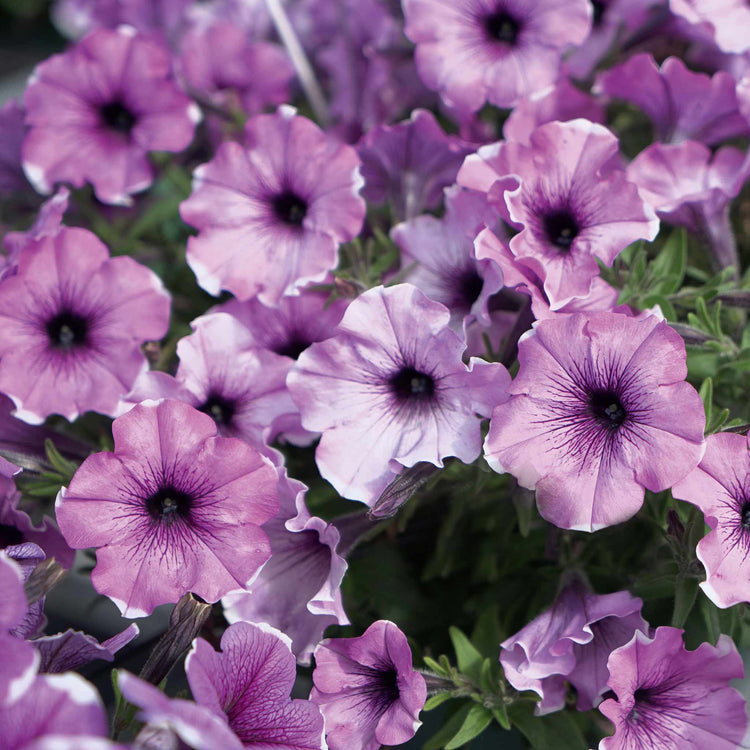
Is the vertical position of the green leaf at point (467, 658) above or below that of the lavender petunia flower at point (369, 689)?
below

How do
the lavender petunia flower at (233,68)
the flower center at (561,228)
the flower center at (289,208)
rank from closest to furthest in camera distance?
the flower center at (561,228), the flower center at (289,208), the lavender petunia flower at (233,68)

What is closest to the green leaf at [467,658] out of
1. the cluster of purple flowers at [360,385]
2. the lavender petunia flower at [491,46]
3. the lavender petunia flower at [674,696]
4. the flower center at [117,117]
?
the cluster of purple flowers at [360,385]

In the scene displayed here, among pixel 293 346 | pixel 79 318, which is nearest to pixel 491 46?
pixel 293 346

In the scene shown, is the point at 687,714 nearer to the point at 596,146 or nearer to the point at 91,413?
the point at 596,146

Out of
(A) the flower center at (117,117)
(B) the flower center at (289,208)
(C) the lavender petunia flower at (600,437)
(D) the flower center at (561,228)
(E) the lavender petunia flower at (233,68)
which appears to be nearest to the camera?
(C) the lavender petunia flower at (600,437)

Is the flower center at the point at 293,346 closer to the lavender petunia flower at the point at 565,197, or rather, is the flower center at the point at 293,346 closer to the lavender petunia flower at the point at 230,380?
the lavender petunia flower at the point at 230,380
